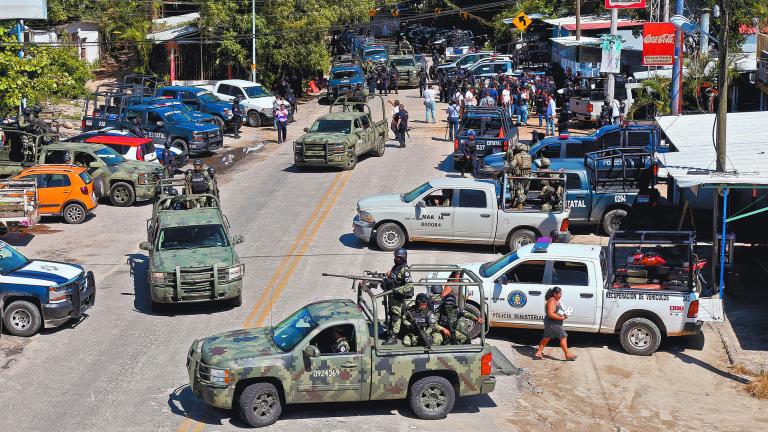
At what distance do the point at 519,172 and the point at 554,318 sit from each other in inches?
285

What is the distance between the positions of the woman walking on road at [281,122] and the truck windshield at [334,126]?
5540mm

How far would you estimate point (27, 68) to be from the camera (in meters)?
31.3

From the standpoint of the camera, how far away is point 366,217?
74.1 feet

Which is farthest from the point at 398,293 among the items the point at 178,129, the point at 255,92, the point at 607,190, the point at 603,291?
the point at 255,92

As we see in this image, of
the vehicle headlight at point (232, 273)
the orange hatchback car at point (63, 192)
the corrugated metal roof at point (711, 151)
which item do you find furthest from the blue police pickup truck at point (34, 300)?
the corrugated metal roof at point (711, 151)

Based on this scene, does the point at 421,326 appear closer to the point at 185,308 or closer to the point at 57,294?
the point at 185,308

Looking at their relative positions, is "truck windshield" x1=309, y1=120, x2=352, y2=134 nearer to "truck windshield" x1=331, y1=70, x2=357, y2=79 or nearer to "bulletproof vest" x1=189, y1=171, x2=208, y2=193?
"bulletproof vest" x1=189, y1=171, x2=208, y2=193

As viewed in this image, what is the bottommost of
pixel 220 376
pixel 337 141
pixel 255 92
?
pixel 220 376

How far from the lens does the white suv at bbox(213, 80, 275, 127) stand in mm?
42000

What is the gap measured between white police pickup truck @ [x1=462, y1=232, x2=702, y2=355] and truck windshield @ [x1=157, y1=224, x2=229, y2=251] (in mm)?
5207

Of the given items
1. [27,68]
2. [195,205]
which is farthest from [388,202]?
[27,68]

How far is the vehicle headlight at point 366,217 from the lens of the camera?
73.8 ft

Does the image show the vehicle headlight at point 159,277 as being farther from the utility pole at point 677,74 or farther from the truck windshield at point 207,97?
the truck windshield at point 207,97

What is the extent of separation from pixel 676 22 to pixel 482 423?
17.6m
